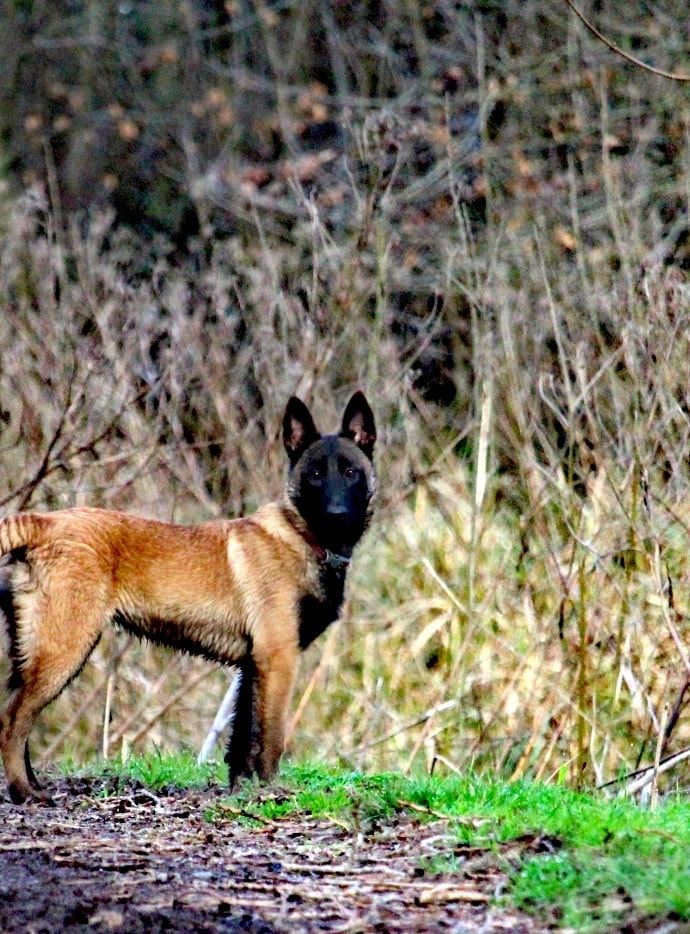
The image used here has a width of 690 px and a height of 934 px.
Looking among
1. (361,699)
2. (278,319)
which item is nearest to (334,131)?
(278,319)

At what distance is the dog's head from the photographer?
7402mm

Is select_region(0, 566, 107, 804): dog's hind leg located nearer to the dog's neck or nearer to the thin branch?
the dog's neck

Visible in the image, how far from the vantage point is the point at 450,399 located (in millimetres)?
14734

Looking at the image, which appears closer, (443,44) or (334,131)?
(443,44)

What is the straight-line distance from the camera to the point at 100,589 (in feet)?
22.3

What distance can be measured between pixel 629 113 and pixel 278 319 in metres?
4.27

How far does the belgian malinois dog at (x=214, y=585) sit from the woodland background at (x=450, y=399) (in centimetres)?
121

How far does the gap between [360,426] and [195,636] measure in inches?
54.5

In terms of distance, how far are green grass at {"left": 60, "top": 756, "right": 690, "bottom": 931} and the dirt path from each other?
0.08 m

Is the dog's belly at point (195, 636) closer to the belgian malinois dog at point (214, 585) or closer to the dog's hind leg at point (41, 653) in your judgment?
the belgian malinois dog at point (214, 585)

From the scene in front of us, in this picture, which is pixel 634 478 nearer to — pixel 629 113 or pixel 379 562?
pixel 379 562

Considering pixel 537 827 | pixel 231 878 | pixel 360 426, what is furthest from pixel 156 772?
pixel 537 827

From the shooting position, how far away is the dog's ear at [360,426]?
7727 mm

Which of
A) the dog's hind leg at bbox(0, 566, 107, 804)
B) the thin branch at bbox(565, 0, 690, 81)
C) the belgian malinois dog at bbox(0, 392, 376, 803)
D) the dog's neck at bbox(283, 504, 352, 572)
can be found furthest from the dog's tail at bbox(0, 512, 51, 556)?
the thin branch at bbox(565, 0, 690, 81)
